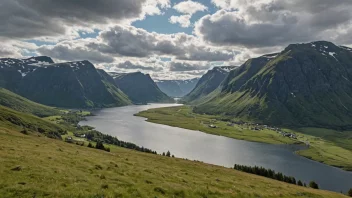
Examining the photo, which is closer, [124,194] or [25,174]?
[124,194]

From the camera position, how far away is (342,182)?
164 meters

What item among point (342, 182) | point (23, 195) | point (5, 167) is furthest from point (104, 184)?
point (342, 182)

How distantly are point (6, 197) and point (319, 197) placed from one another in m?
41.8

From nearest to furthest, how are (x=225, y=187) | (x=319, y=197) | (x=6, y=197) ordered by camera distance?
(x=6, y=197), (x=225, y=187), (x=319, y=197)

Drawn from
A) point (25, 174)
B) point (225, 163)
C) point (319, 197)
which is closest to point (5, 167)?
point (25, 174)

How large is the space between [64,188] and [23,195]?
3107 millimetres

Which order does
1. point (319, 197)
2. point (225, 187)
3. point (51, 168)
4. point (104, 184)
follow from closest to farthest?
1. point (104, 184)
2. point (51, 168)
3. point (225, 187)
4. point (319, 197)

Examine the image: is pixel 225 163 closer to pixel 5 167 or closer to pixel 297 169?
pixel 297 169

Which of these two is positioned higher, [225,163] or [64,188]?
[64,188]

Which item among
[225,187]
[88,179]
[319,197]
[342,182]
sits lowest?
[342,182]

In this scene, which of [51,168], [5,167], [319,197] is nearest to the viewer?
[5,167]

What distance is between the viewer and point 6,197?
19359 millimetres

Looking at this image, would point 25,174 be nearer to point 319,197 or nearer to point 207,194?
point 207,194

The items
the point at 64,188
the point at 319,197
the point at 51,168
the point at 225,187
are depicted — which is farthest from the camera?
the point at 319,197
